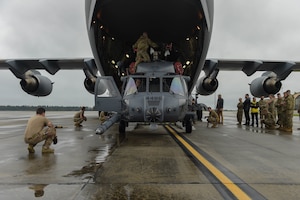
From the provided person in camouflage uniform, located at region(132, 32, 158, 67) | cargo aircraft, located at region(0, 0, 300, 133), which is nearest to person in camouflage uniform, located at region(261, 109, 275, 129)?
cargo aircraft, located at region(0, 0, 300, 133)

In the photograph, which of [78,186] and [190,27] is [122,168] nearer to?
[78,186]

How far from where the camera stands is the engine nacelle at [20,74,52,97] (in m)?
16.1

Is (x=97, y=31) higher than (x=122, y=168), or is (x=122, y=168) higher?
(x=97, y=31)

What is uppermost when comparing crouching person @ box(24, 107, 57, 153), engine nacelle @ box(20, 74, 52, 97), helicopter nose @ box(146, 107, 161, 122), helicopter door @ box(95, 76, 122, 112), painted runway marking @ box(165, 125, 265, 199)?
engine nacelle @ box(20, 74, 52, 97)

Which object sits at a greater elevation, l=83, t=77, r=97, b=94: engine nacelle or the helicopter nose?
l=83, t=77, r=97, b=94: engine nacelle

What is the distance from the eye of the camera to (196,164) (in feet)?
16.2

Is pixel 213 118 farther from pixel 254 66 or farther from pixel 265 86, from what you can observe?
pixel 265 86

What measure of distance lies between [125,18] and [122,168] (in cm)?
683

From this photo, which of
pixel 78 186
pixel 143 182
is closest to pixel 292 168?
pixel 143 182

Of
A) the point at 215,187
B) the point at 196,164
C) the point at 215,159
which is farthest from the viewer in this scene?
the point at 215,159

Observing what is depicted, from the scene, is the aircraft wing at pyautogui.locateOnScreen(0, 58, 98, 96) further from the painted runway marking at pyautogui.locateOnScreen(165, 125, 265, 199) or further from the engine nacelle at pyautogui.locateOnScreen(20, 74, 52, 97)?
the painted runway marking at pyautogui.locateOnScreen(165, 125, 265, 199)

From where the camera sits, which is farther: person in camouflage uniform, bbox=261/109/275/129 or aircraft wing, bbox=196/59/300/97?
aircraft wing, bbox=196/59/300/97

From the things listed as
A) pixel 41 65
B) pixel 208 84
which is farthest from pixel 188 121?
pixel 41 65

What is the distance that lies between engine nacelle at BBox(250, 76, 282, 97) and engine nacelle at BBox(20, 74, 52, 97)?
12.2 metres
